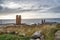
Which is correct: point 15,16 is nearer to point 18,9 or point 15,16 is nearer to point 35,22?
point 18,9

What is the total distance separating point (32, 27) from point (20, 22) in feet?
0.82

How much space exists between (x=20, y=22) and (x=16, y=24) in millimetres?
87

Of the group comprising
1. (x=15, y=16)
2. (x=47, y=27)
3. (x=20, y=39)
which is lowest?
(x=20, y=39)

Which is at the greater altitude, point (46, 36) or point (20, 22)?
point (20, 22)

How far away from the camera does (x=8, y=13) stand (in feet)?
11.2

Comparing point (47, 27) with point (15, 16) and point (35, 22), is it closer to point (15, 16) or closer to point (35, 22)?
point (35, 22)

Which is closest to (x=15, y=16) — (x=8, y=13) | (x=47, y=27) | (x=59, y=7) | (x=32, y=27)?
(x=8, y=13)

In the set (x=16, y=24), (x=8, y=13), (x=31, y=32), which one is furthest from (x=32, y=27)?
(x=8, y=13)

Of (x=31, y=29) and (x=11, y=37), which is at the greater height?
(x=31, y=29)

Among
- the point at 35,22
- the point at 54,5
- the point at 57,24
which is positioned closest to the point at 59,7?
the point at 54,5

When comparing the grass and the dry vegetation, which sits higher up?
the dry vegetation

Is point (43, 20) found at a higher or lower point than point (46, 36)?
higher

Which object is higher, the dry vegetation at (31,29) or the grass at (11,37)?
the dry vegetation at (31,29)

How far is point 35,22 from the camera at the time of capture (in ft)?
11.1
